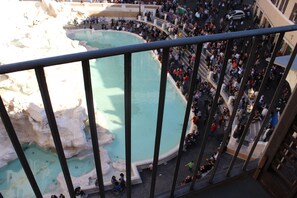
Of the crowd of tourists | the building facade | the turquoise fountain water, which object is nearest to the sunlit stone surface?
the turquoise fountain water

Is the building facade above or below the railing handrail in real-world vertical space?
below

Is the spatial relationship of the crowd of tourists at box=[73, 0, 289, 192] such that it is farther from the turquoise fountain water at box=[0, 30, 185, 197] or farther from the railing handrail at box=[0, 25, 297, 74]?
the railing handrail at box=[0, 25, 297, 74]

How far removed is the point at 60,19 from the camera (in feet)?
73.0

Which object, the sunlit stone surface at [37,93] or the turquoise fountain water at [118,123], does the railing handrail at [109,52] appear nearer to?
the sunlit stone surface at [37,93]

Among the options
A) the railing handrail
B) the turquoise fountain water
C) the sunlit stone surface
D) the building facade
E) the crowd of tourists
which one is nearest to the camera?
the railing handrail

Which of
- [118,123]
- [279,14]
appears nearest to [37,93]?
[118,123]

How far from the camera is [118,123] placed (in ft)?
46.8

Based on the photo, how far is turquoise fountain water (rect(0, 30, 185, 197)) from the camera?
11492 millimetres

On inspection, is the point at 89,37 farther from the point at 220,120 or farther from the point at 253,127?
the point at 253,127

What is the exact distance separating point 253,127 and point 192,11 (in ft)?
49.6

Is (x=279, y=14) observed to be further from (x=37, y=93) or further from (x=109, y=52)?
(x=109, y=52)

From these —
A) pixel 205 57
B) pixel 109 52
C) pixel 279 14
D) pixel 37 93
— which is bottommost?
pixel 37 93

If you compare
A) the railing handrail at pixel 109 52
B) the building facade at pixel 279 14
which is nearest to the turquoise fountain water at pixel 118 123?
the building facade at pixel 279 14

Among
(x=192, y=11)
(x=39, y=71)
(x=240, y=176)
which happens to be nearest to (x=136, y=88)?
(x=192, y=11)
